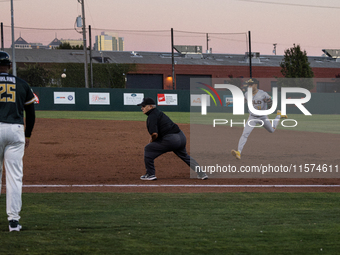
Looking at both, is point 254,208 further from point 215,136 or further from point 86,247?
point 215,136

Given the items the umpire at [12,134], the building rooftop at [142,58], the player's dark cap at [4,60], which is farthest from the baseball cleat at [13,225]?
the building rooftop at [142,58]

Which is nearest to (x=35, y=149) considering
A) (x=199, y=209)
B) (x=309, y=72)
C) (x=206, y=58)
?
(x=199, y=209)

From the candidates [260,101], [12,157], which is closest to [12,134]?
[12,157]

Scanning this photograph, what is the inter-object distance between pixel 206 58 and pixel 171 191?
2314 inches

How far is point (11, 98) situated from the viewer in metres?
4.38

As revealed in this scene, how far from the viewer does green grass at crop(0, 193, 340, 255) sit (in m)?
3.96

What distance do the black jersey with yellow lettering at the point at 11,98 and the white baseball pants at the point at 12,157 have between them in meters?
0.08

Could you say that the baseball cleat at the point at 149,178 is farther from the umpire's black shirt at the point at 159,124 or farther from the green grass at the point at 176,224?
the green grass at the point at 176,224

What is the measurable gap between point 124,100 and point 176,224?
30776 millimetres

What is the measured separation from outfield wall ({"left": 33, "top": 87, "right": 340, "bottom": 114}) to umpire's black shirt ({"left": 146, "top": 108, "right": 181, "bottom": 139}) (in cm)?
2728

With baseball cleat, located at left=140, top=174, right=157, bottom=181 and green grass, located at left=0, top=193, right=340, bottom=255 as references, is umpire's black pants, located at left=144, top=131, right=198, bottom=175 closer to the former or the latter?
baseball cleat, located at left=140, top=174, right=157, bottom=181

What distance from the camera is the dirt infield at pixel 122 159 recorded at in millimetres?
7502

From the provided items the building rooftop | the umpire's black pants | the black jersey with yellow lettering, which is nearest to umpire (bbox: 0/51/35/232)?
the black jersey with yellow lettering

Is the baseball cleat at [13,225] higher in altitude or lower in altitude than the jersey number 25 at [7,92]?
lower
